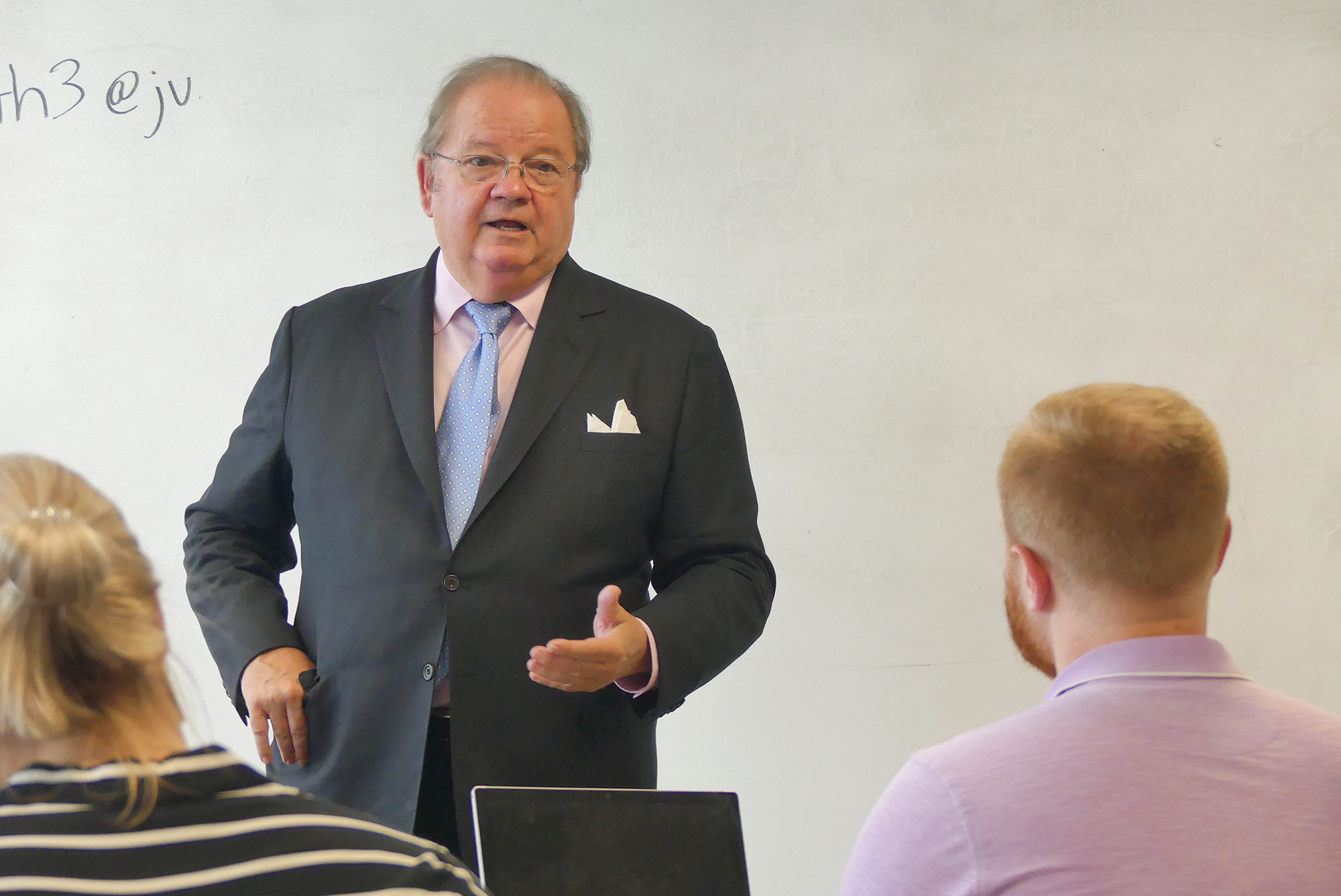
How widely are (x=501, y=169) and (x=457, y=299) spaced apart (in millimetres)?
190

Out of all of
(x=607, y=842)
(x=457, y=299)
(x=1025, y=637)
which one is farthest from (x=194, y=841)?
(x=457, y=299)

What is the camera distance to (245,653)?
150 cm

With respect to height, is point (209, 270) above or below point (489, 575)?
above

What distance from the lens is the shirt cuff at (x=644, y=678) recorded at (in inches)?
57.2

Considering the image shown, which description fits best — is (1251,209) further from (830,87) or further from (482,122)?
(482,122)

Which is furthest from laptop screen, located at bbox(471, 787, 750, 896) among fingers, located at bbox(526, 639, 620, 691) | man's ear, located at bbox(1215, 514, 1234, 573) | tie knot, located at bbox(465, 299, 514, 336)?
tie knot, located at bbox(465, 299, 514, 336)

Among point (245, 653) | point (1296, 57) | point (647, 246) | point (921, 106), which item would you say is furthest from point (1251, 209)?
point (245, 653)

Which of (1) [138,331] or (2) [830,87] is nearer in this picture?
(2) [830,87]

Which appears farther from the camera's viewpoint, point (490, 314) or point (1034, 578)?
point (490, 314)

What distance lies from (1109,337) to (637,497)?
121cm

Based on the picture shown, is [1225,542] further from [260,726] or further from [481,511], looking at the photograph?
[260,726]

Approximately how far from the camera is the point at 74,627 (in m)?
0.76

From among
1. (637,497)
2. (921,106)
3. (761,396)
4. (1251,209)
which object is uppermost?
(921,106)

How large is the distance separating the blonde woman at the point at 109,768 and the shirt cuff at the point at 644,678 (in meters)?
0.66
